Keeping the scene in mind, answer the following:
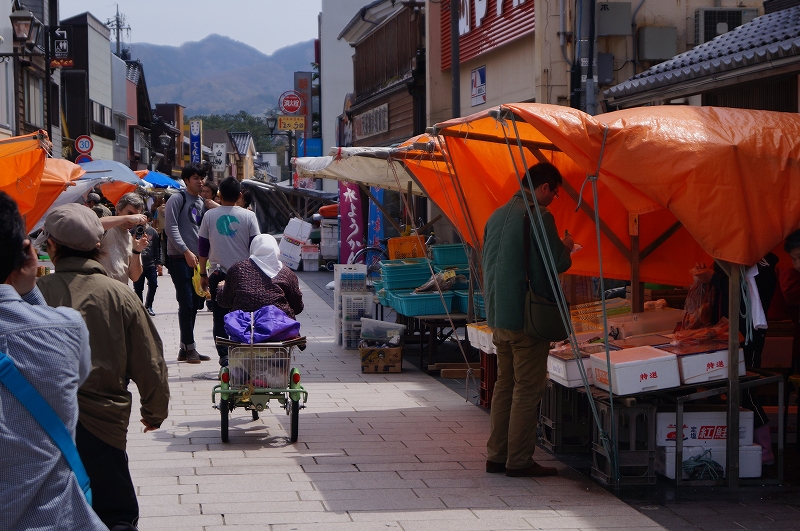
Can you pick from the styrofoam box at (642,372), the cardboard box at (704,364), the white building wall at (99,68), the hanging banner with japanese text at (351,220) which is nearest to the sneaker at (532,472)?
the styrofoam box at (642,372)

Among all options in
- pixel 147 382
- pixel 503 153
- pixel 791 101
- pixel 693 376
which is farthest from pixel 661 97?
pixel 147 382

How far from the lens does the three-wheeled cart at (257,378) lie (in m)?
7.13

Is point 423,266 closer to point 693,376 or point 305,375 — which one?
point 305,375

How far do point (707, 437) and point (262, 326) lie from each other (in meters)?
3.36

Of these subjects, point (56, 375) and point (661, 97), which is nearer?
point (56, 375)

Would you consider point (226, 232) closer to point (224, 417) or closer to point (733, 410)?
point (224, 417)

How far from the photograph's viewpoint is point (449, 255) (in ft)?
38.7

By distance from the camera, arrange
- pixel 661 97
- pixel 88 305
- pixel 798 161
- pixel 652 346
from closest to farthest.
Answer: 1. pixel 88 305
2. pixel 798 161
3. pixel 652 346
4. pixel 661 97

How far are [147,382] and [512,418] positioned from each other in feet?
9.72

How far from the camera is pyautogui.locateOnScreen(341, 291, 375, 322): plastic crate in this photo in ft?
40.7

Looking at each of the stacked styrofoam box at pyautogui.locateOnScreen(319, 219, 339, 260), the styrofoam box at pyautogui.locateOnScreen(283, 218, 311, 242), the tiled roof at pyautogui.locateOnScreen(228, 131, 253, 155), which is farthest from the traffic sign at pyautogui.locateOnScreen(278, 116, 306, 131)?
the tiled roof at pyautogui.locateOnScreen(228, 131, 253, 155)

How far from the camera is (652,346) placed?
648 centimetres

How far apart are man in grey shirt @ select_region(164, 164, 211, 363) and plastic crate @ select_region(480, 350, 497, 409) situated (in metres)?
3.60

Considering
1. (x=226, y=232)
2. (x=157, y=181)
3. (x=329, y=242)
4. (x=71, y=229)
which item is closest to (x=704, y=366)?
(x=71, y=229)
